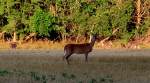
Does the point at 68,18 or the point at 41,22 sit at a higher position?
the point at 68,18

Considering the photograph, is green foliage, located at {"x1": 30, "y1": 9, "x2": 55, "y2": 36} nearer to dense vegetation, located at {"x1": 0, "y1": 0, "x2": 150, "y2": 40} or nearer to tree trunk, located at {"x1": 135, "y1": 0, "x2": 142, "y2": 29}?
dense vegetation, located at {"x1": 0, "y1": 0, "x2": 150, "y2": 40}

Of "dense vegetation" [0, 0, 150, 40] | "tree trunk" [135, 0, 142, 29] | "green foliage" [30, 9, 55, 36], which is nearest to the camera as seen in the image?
"green foliage" [30, 9, 55, 36]

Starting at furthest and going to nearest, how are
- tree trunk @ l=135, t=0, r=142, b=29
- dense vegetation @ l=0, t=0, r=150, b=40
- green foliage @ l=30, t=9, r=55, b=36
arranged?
tree trunk @ l=135, t=0, r=142, b=29
dense vegetation @ l=0, t=0, r=150, b=40
green foliage @ l=30, t=9, r=55, b=36

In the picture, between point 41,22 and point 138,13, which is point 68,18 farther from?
point 138,13

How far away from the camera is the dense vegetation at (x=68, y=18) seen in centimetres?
3697

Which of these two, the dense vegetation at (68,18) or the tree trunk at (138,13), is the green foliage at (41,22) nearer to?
the dense vegetation at (68,18)

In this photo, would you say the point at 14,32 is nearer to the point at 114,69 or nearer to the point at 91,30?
the point at 91,30

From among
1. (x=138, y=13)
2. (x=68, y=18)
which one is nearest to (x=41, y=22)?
(x=68, y=18)

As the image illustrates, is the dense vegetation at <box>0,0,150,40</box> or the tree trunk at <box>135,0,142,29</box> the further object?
the tree trunk at <box>135,0,142,29</box>

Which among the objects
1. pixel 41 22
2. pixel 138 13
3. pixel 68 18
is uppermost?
pixel 138 13

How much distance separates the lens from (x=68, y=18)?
124 feet

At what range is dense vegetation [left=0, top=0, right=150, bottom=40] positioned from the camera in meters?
37.0

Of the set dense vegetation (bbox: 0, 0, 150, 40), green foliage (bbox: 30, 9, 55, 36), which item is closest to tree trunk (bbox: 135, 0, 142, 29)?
dense vegetation (bbox: 0, 0, 150, 40)

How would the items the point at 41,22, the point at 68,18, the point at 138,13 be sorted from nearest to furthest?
the point at 41,22 → the point at 68,18 → the point at 138,13
